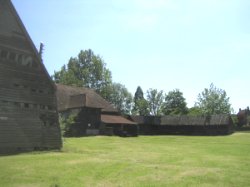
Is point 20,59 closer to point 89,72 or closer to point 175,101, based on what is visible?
point 89,72

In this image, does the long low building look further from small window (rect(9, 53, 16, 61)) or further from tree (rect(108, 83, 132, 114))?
small window (rect(9, 53, 16, 61))

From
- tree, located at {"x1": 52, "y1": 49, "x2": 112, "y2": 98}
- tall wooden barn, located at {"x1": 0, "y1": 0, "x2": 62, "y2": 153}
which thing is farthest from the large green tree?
tall wooden barn, located at {"x1": 0, "y1": 0, "x2": 62, "y2": 153}

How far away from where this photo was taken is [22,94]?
26.4 metres

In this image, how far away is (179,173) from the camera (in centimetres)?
1669

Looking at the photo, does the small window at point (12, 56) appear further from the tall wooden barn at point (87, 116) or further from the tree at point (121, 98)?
the tree at point (121, 98)

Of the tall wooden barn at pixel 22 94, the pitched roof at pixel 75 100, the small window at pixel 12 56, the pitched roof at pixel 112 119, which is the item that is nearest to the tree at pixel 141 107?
the pitched roof at pixel 75 100

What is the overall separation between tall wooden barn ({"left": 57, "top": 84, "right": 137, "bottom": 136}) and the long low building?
17.6 meters

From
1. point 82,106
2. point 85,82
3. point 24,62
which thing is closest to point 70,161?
point 24,62

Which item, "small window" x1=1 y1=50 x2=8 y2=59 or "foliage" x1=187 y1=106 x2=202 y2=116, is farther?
"foliage" x1=187 y1=106 x2=202 y2=116

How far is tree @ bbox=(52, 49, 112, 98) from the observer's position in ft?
306

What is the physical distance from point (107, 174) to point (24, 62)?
45.8 ft

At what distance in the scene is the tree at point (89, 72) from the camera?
93250mm

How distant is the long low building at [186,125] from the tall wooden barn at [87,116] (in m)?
17.6

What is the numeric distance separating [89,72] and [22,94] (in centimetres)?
6804
